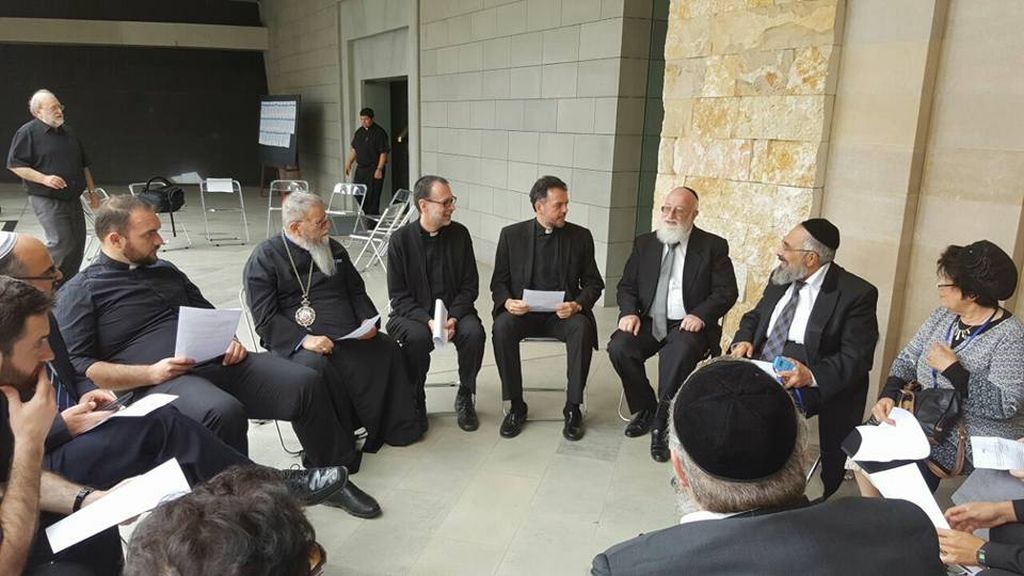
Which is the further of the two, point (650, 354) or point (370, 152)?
point (370, 152)

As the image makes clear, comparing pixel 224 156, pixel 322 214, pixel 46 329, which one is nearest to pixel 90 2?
pixel 224 156

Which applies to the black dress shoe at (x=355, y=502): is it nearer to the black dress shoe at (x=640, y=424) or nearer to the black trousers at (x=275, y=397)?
the black trousers at (x=275, y=397)

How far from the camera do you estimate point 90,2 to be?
42.5 ft

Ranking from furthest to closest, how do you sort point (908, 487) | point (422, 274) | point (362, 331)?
point (422, 274) → point (362, 331) → point (908, 487)

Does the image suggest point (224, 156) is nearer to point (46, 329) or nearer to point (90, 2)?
point (90, 2)

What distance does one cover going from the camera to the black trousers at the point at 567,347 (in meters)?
3.37

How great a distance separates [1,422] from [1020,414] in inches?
117

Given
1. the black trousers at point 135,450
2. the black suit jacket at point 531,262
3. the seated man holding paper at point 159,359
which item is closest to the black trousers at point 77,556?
the black trousers at point 135,450

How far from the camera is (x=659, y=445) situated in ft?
10.4

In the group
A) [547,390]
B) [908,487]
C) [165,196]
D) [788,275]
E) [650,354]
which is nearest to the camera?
[908,487]

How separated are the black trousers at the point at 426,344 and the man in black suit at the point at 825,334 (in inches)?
51.9

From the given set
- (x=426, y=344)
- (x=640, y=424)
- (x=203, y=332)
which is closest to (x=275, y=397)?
(x=203, y=332)

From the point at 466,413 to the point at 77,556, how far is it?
2016mm

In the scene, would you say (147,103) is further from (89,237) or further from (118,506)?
(118,506)
